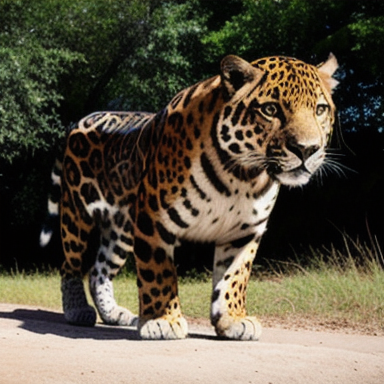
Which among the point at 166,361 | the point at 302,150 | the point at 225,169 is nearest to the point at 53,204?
the point at 225,169

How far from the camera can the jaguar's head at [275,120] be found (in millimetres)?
5953

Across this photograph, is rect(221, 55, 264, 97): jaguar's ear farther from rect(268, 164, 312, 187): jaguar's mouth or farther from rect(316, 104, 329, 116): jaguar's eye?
rect(268, 164, 312, 187): jaguar's mouth

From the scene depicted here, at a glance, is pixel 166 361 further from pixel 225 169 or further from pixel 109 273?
pixel 109 273

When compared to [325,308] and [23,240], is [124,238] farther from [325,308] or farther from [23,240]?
[23,240]

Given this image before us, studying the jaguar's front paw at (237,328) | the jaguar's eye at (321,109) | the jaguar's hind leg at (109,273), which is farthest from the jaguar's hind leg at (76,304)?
the jaguar's eye at (321,109)

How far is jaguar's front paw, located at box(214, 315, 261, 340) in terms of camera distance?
21.2 feet

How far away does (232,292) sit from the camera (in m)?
6.54

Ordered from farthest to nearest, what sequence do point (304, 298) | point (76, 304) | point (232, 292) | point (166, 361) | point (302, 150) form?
point (304, 298) < point (76, 304) < point (232, 292) < point (302, 150) < point (166, 361)

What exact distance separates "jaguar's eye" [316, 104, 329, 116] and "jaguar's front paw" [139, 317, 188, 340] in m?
1.81

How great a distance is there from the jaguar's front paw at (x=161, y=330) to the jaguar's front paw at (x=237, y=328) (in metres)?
0.33

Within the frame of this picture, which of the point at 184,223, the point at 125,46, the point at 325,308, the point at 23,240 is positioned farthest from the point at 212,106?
the point at 23,240

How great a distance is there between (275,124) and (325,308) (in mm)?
4353

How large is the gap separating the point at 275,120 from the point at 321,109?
1.31 ft

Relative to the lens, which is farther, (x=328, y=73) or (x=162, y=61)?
(x=162, y=61)
